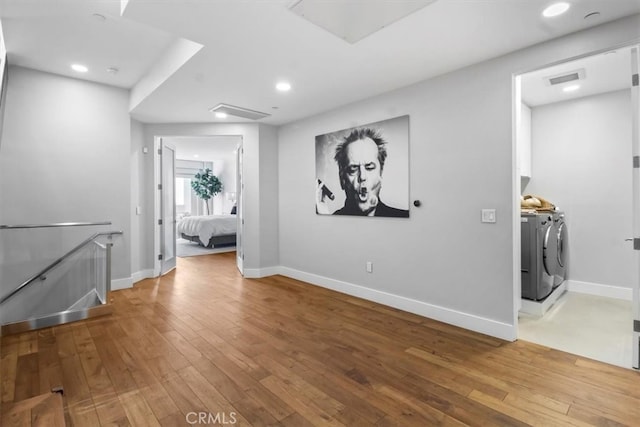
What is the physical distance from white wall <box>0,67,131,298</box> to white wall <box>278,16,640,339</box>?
120 inches

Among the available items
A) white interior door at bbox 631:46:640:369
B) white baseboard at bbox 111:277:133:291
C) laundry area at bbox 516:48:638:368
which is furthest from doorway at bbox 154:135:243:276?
white interior door at bbox 631:46:640:369

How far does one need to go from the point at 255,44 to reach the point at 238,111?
194cm

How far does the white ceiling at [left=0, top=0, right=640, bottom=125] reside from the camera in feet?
6.86

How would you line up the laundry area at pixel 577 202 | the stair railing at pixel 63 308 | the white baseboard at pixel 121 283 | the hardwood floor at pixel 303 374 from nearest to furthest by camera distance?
1. the hardwood floor at pixel 303 374
2. the stair railing at pixel 63 308
3. the laundry area at pixel 577 202
4. the white baseboard at pixel 121 283

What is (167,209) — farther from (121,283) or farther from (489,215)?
(489,215)

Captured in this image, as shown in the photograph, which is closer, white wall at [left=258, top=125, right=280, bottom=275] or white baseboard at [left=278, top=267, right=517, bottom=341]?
white baseboard at [left=278, top=267, right=517, bottom=341]

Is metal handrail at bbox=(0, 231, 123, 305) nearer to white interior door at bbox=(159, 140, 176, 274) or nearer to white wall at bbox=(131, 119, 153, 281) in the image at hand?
→ white wall at bbox=(131, 119, 153, 281)

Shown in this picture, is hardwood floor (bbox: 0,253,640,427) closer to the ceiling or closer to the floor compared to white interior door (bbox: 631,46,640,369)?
closer to the floor

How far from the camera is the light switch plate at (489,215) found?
9.18ft

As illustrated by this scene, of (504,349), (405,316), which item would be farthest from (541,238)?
(405,316)

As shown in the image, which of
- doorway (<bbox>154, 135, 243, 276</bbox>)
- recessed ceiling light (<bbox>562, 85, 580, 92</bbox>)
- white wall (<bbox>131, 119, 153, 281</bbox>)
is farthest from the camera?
doorway (<bbox>154, 135, 243, 276</bbox>)

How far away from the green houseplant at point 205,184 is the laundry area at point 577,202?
376 inches

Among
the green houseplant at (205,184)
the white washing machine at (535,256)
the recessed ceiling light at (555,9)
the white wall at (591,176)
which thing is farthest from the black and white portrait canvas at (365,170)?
the green houseplant at (205,184)

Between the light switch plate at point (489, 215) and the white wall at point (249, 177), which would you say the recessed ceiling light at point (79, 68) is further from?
the light switch plate at point (489, 215)
